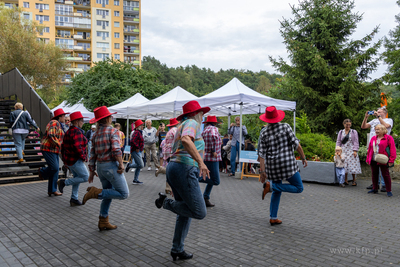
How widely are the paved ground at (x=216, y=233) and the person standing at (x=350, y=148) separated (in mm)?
1857

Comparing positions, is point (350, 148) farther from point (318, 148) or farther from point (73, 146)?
point (73, 146)

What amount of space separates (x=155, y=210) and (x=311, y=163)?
6.09 metres

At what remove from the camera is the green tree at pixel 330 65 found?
1761cm

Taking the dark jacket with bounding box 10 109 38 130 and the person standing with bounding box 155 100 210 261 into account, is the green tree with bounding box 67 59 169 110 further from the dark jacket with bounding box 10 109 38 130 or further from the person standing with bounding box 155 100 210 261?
the person standing with bounding box 155 100 210 261

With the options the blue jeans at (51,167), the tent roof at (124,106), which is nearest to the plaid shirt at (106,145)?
the blue jeans at (51,167)

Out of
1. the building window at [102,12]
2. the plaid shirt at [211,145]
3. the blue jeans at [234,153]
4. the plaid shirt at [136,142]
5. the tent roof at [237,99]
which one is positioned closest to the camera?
the plaid shirt at [211,145]

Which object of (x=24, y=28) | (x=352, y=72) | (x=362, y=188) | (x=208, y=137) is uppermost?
(x=24, y=28)

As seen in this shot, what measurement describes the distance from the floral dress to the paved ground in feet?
5.93

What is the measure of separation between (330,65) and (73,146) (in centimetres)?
1681

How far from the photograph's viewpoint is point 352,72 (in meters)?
17.6

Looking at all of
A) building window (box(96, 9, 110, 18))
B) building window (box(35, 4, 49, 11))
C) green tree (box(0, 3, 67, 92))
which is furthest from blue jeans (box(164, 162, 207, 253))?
building window (box(35, 4, 49, 11))

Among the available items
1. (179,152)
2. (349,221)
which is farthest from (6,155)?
(349,221)

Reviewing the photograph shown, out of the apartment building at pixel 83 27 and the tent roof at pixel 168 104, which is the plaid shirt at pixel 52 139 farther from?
the apartment building at pixel 83 27

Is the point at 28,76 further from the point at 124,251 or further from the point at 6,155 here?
the point at 124,251
